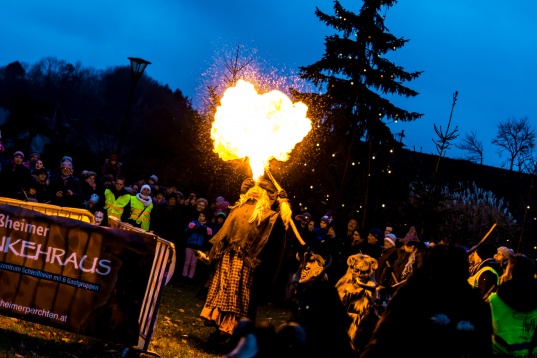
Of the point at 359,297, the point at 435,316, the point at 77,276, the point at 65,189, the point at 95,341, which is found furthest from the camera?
the point at 65,189

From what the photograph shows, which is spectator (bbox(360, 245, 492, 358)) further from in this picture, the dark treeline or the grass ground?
the dark treeline

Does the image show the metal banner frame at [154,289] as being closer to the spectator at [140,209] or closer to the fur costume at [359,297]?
the fur costume at [359,297]

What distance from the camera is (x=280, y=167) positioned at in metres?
21.6

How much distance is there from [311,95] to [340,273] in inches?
770

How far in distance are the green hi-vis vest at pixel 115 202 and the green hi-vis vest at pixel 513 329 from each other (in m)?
9.43

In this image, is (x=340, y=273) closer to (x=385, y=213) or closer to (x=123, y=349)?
(x=123, y=349)

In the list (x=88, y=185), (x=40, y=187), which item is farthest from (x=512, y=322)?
(x=88, y=185)

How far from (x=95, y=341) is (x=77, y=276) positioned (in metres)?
1.12

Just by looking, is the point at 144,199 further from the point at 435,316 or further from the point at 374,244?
the point at 435,316

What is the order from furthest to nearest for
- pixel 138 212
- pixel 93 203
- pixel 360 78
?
1. pixel 360 78
2. pixel 138 212
3. pixel 93 203

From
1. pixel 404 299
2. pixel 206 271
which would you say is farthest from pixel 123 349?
pixel 206 271

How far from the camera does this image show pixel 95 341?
7746 millimetres

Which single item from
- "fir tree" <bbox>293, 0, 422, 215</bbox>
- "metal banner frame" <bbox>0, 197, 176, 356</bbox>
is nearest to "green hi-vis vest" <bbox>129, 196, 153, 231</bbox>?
"metal banner frame" <bbox>0, 197, 176, 356</bbox>

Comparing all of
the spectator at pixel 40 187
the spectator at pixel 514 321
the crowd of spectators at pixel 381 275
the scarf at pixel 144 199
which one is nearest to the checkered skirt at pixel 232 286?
the crowd of spectators at pixel 381 275
